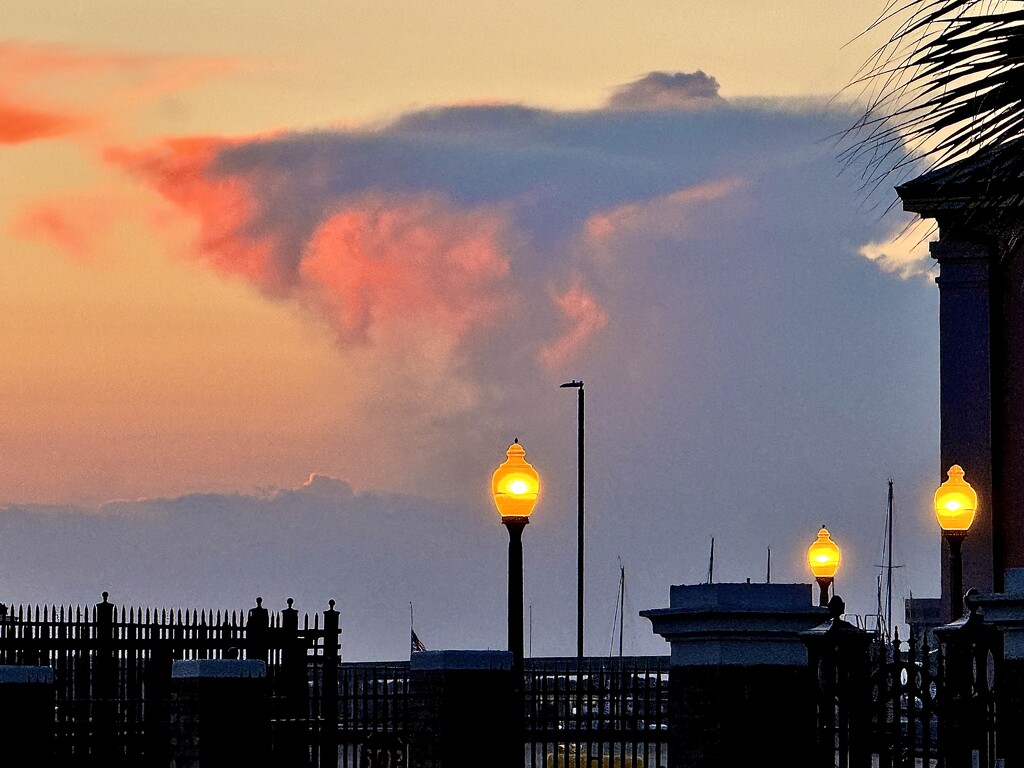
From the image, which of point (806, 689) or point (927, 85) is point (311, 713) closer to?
point (806, 689)

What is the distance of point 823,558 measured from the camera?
2942 centimetres

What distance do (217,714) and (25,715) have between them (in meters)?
1.83

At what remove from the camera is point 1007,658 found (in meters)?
13.9

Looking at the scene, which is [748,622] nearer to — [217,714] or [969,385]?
[217,714]

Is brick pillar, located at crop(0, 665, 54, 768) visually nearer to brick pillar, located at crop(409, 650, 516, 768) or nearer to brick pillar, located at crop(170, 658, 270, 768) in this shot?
brick pillar, located at crop(170, 658, 270, 768)

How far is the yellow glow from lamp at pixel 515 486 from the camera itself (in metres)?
19.3

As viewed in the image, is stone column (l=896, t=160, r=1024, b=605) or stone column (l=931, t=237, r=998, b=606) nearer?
stone column (l=896, t=160, r=1024, b=605)

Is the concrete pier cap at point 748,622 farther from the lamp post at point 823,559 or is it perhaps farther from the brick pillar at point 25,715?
the lamp post at point 823,559

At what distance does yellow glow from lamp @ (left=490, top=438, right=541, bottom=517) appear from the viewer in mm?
19344

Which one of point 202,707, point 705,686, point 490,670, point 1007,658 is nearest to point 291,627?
point 202,707

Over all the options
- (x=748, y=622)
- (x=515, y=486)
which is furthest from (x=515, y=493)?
(x=748, y=622)

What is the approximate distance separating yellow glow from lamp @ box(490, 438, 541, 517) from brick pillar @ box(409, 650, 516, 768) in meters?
1.66

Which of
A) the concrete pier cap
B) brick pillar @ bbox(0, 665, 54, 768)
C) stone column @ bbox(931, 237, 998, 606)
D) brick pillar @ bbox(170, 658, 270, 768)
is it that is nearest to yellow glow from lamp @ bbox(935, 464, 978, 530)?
stone column @ bbox(931, 237, 998, 606)

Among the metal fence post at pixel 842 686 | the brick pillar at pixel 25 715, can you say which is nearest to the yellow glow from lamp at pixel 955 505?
the metal fence post at pixel 842 686
